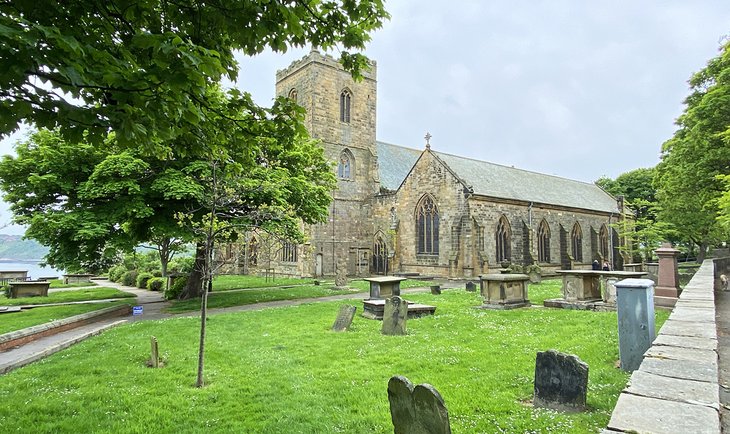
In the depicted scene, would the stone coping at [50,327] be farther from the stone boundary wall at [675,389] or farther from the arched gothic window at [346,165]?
the arched gothic window at [346,165]

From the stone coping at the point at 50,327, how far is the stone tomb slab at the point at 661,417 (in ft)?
37.0

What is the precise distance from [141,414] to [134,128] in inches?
148

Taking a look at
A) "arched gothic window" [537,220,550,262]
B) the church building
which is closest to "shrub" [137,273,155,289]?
the church building

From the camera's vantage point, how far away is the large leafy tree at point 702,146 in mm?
17016

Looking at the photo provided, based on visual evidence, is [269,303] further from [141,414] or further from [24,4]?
[24,4]

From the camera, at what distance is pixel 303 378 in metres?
6.64

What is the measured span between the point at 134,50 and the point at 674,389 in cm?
602

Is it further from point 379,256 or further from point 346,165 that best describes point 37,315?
point 346,165

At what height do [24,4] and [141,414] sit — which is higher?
[24,4]

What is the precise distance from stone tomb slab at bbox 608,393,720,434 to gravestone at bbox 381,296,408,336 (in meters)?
7.00

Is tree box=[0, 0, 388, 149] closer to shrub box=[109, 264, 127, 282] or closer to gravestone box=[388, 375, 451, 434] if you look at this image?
gravestone box=[388, 375, 451, 434]

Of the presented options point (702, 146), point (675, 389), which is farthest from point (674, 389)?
point (702, 146)

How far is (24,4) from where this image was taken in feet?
11.0

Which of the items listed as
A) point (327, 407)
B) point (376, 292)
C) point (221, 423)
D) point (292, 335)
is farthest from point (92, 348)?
point (376, 292)
